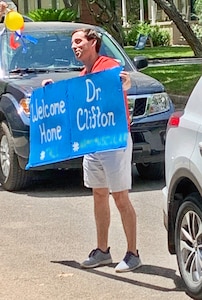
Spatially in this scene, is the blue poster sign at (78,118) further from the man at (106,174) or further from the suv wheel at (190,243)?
the suv wheel at (190,243)

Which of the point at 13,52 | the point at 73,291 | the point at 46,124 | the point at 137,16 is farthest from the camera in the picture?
the point at 137,16

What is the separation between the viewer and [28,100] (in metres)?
9.09

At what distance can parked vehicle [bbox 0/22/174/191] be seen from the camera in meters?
9.20

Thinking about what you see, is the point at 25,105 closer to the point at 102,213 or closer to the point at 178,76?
the point at 102,213

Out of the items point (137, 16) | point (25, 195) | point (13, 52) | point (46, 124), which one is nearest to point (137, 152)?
point (25, 195)

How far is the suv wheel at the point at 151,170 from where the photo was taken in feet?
32.7

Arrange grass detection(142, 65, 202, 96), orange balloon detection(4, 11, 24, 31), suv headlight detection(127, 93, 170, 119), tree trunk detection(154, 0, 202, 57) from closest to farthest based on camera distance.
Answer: orange balloon detection(4, 11, 24, 31) < suv headlight detection(127, 93, 170, 119) < grass detection(142, 65, 202, 96) < tree trunk detection(154, 0, 202, 57)

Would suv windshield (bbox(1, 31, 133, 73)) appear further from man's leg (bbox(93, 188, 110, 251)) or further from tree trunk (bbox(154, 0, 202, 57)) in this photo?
tree trunk (bbox(154, 0, 202, 57))

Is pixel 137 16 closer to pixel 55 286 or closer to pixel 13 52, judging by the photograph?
pixel 13 52

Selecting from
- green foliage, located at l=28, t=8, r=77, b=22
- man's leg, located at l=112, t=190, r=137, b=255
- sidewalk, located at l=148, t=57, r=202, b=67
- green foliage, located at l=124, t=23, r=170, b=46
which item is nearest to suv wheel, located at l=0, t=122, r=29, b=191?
man's leg, located at l=112, t=190, r=137, b=255

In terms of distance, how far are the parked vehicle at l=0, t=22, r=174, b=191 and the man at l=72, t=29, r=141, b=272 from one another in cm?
269

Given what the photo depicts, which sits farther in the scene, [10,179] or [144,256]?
[10,179]

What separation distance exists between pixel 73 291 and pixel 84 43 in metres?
1.88

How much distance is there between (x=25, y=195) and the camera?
30.7 feet
